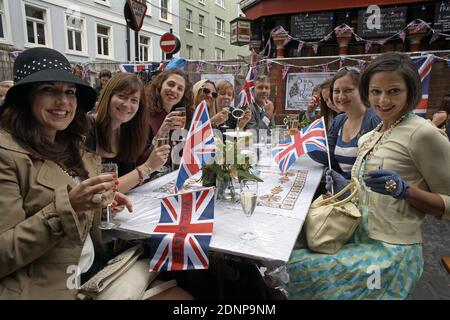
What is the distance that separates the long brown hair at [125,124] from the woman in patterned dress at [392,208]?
1576mm

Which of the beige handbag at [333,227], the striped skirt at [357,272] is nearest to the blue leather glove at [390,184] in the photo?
the beige handbag at [333,227]

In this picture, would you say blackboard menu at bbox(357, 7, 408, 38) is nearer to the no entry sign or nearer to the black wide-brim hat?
the no entry sign

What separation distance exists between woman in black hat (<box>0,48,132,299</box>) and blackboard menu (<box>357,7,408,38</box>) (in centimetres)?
1053

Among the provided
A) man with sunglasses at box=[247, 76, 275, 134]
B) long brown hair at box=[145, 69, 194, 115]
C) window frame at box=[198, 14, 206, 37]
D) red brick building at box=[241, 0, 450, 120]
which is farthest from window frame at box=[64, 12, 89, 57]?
window frame at box=[198, 14, 206, 37]

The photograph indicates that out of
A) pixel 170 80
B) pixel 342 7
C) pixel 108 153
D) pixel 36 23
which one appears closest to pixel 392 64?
pixel 108 153

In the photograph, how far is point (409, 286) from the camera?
5.58 ft

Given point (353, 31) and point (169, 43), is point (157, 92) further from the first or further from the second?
point (353, 31)

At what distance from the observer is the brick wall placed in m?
8.35

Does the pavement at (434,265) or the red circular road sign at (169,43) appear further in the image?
the red circular road sign at (169,43)

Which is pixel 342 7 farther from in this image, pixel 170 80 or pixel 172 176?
pixel 172 176

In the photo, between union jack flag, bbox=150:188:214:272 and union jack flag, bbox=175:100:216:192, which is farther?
union jack flag, bbox=175:100:216:192

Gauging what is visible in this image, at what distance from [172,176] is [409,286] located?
6.63 ft

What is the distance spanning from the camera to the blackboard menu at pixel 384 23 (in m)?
9.33

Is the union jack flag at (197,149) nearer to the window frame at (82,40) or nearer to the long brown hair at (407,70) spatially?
the long brown hair at (407,70)
